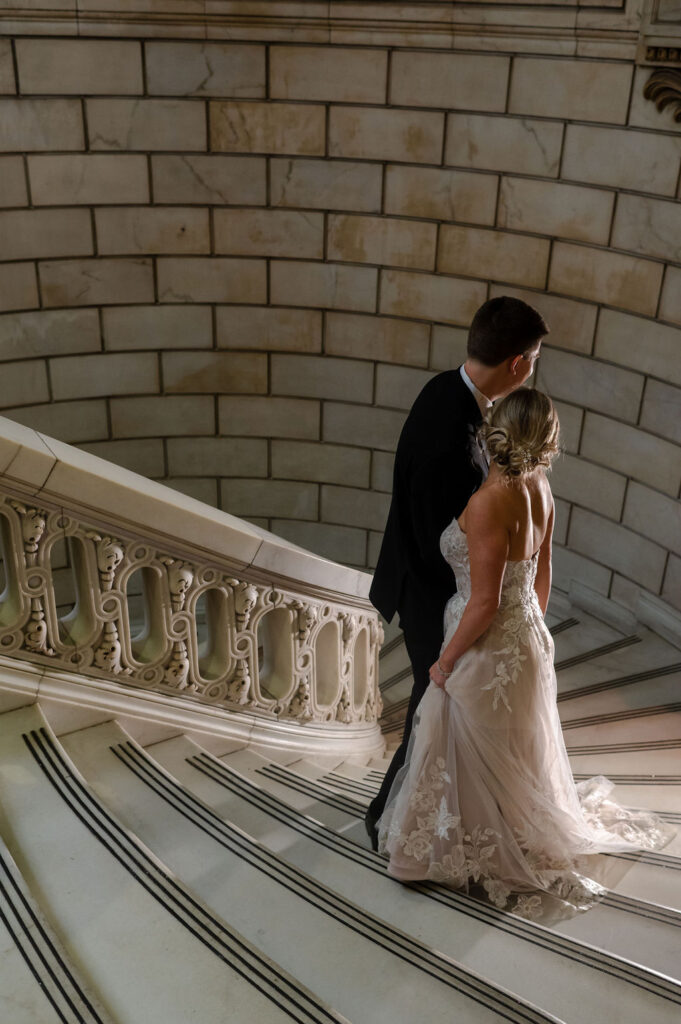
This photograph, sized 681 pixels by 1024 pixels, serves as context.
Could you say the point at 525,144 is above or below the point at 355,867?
above

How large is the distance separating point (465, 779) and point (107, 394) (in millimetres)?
4371

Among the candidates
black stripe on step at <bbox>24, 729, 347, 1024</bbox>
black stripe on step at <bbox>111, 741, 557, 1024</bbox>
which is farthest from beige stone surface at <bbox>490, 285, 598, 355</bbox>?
black stripe on step at <bbox>24, 729, 347, 1024</bbox>

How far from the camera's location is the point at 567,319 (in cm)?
558

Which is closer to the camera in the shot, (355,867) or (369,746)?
(355,867)

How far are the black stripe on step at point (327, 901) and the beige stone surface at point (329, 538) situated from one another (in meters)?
3.98

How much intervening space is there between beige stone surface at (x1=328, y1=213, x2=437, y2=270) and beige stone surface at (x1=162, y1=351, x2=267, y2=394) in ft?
3.12

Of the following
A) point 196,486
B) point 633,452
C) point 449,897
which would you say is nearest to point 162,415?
point 196,486

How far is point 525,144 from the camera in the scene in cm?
538

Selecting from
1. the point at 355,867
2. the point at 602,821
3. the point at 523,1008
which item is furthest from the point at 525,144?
the point at 523,1008

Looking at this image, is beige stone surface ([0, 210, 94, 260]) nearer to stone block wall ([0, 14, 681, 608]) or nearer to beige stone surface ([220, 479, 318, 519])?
stone block wall ([0, 14, 681, 608])

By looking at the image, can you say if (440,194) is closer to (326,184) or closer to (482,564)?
(326,184)

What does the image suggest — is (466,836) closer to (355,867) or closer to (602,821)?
(355,867)

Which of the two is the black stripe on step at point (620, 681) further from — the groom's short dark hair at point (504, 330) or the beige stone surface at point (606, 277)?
the groom's short dark hair at point (504, 330)

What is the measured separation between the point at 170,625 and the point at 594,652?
3402 mm
